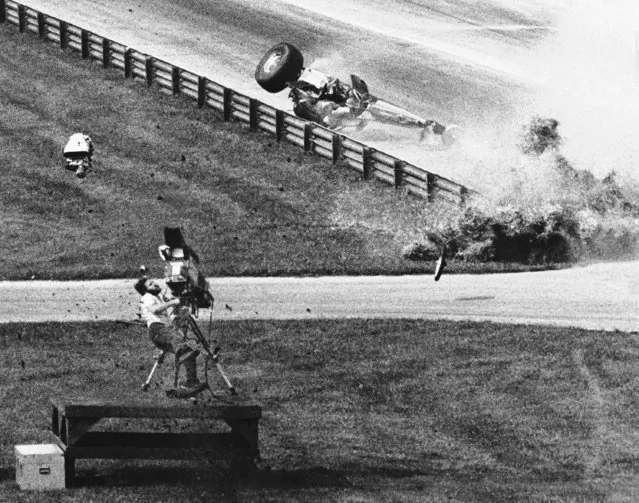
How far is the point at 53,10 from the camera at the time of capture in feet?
197

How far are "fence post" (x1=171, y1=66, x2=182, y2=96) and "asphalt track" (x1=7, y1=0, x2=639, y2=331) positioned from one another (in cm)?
231

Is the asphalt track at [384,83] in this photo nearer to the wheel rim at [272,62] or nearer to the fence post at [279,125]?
the wheel rim at [272,62]

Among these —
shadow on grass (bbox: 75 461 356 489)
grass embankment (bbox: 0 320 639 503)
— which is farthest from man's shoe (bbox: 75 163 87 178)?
shadow on grass (bbox: 75 461 356 489)

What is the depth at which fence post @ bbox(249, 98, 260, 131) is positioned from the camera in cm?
4759

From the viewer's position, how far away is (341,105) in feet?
152

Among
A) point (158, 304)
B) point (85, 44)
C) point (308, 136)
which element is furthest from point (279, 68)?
point (158, 304)

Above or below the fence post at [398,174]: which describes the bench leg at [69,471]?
below

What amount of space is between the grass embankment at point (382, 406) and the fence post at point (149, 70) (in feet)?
66.0

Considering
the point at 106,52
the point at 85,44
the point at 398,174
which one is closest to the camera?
the point at 398,174

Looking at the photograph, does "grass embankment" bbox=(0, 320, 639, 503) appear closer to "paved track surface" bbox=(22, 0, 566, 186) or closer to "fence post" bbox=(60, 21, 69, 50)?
"paved track surface" bbox=(22, 0, 566, 186)

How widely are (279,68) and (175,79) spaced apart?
4.44m

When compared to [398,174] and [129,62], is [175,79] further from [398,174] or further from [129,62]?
[398,174]

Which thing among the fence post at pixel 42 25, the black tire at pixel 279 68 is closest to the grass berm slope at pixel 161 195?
the black tire at pixel 279 68

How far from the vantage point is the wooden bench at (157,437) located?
894 inches
